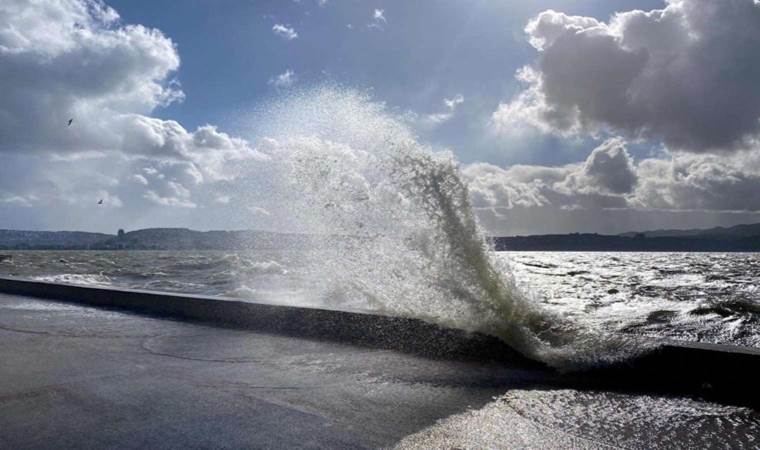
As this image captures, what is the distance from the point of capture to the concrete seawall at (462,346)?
311cm

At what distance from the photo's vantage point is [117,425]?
7.94ft

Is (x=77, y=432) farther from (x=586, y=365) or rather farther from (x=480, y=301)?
(x=480, y=301)

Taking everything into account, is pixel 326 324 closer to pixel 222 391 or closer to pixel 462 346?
pixel 462 346

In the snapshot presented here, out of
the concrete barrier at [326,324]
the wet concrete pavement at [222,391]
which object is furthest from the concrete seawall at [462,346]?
the wet concrete pavement at [222,391]

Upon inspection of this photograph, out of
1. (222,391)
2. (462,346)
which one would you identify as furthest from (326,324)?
(222,391)

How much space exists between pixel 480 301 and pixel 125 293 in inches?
212

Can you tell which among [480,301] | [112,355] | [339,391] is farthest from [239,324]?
[339,391]

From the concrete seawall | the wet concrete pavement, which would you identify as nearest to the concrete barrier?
the concrete seawall

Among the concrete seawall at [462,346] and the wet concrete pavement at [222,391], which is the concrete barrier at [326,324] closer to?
the concrete seawall at [462,346]

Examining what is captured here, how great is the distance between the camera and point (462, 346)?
164 inches

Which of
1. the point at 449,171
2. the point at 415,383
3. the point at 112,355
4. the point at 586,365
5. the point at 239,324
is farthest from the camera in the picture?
the point at 449,171

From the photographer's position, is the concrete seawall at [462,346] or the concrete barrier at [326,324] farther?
the concrete barrier at [326,324]

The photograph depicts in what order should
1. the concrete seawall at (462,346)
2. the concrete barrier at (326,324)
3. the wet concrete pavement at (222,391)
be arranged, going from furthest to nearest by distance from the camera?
1. the concrete barrier at (326,324)
2. the concrete seawall at (462,346)
3. the wet concrete pavement at (222,391)

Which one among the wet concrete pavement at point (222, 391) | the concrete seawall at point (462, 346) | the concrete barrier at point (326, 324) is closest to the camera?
the wet concrete pavement at point (222, 391)
